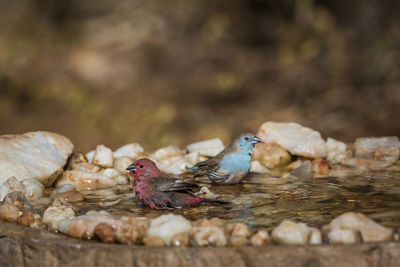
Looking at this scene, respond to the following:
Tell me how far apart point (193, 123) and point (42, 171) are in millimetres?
6009

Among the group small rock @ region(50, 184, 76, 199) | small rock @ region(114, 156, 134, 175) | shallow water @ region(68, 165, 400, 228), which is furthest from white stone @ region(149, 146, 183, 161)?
small rock @ region(50, 184, 76, 199)

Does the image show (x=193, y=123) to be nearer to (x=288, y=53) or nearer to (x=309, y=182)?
(x=288, y=53)

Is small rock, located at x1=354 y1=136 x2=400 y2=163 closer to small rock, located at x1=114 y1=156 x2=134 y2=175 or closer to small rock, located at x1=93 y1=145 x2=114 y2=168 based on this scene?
small rock, located at x1=114 y1=156 x2=134 y2=175

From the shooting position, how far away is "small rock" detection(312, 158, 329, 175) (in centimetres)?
438

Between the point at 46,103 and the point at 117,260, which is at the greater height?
the point at 46,103

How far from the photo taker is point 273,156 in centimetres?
472

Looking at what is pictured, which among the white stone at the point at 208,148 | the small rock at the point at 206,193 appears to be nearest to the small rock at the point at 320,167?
the white stone at the point at 208,148

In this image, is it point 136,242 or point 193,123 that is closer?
point 136,242

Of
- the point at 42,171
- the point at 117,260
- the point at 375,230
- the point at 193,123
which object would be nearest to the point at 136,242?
the point at 117,260

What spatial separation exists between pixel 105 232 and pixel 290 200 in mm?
1336

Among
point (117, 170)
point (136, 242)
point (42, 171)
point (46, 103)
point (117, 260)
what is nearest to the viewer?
point (117, 260)

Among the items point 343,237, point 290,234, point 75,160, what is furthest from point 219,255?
point 75,160

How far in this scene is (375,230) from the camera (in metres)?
2.42

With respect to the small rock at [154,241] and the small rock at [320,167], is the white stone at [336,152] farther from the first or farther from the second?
the small rock at [154,241]
